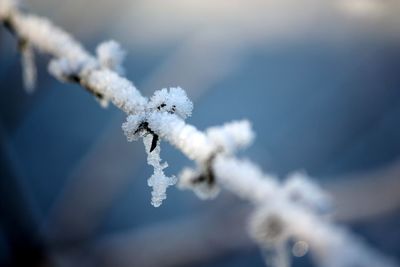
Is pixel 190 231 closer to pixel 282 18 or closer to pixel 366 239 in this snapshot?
pixel 366 239

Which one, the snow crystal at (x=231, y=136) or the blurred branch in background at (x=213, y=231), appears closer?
the snow crystal at (x=231, y=136)

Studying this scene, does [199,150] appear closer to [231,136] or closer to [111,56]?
[231,136]

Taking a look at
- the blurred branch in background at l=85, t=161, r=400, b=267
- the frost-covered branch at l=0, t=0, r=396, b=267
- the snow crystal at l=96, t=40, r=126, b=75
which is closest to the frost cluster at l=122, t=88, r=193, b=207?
the frost-covered branch at l=0, t=0, r=396, b=267

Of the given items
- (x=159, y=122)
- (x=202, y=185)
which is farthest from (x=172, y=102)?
(x=202, y=185)

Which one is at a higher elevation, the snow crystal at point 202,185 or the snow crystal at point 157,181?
the snow crystal at point 202,185

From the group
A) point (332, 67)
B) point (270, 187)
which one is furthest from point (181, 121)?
point (332, 67)

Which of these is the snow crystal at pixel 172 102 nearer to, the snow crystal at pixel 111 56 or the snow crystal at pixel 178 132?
the snow crystal at pixel 178 132

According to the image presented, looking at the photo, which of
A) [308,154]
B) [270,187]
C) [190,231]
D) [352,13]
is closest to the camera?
[270,187]

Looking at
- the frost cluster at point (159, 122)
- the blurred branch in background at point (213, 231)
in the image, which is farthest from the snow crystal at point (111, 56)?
the blurred branch in background at point (213, 231)

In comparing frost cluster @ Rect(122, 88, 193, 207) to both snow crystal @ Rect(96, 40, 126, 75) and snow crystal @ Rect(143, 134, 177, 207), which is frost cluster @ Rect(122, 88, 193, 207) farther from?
snow crystal @ Rect(96, 40, 126, 75)
